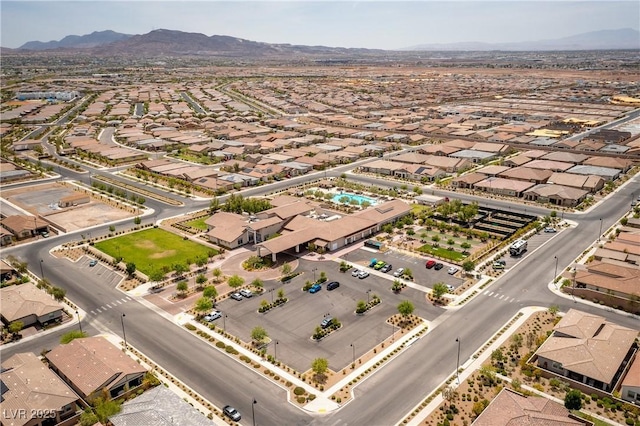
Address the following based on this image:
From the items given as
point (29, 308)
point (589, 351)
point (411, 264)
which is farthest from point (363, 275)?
point (29, 308)

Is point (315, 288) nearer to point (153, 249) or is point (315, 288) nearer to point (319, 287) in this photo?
point (319, 287)

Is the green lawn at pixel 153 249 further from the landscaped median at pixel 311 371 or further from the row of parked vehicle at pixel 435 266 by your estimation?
the row of parked vehicle at pixel 435 266

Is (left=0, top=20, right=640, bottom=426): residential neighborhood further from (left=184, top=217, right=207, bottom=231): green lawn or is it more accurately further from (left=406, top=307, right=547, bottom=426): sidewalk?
(left=184, top=217, right=207, bottom=231): green lawn

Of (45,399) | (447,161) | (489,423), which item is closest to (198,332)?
(45,399)

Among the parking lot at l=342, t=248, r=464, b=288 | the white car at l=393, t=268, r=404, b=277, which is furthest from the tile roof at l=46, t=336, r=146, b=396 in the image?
the parking lot at l=342, t=248, r=464, b=288

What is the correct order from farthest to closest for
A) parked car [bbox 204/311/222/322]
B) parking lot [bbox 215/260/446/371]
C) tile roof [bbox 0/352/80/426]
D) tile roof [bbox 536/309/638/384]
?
parked car [bbox 204/311/222/322] → parking lot [bbox 215/260/446/371] → tile roof [bbox 536/309/638/384] → tile roof [bbox 0/352/80/426]
